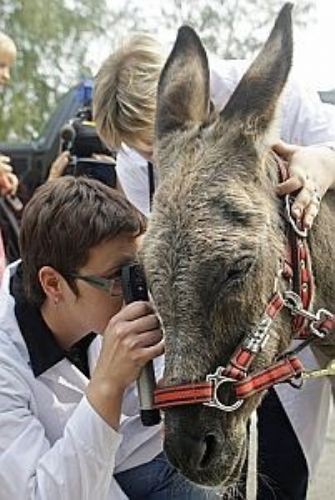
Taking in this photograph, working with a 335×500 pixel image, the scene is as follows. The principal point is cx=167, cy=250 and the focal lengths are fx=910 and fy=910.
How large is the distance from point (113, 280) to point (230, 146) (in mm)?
554

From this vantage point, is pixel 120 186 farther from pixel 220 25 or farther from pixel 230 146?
pixel 220 25

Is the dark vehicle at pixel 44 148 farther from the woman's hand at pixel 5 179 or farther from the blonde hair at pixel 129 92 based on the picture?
the blonde hair at pixel 129 92

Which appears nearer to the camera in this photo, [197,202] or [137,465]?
[197,202]

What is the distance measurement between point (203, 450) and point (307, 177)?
781 mm

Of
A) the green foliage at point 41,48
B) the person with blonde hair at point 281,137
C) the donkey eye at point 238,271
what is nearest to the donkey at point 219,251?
the donkey eye at point 238,271

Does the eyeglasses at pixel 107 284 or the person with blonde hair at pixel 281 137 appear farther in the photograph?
the person with blonde hair at pixel 281 137

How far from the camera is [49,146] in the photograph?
352 inches

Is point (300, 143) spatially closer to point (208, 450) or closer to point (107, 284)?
point (107, 284)

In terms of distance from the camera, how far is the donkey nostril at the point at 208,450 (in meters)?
2.20

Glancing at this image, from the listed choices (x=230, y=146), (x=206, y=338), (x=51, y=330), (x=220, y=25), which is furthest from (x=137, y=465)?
(x=220, y=25)

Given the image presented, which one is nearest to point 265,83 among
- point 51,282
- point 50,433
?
point 51,282

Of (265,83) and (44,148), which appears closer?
(265,83)

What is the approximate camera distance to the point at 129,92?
3.20 meters

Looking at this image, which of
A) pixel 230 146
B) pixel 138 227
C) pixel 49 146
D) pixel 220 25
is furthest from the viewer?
pixel 220 25
